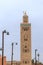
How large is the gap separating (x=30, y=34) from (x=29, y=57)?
6292 mm

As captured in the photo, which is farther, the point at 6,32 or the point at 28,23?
Result: the point at 28,23

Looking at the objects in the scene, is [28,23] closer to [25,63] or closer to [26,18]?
[26,18]

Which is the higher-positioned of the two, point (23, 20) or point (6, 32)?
point (23, 20)

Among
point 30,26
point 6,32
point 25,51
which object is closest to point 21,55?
point 25,51

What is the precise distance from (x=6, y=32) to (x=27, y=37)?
195 feet

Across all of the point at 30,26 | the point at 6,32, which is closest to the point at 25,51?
the point at 30,26

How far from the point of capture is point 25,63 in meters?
89.2

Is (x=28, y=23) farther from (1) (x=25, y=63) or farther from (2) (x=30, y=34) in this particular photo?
(1) (x=25, y=63)

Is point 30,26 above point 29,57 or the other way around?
above

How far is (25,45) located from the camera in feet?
302

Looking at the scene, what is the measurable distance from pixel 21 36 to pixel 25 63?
24.6 feet

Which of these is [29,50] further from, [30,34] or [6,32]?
[6,32]

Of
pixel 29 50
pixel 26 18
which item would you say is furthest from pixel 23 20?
pixel 29 50

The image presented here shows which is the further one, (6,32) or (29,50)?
(29,50)
